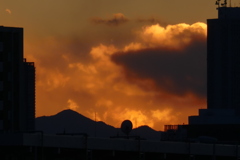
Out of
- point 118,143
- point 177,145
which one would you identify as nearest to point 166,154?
point 177,145

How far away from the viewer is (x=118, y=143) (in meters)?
82.9

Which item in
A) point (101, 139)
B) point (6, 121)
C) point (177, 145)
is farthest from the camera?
point (6, 121)

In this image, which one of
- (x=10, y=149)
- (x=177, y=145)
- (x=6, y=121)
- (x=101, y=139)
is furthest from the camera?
(x=6, y=121)

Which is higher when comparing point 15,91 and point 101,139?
point 15,91

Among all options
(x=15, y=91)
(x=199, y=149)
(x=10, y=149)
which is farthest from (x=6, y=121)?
(x=10, y=149)

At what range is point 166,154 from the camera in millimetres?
88125

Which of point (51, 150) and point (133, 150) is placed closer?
point (51, 150)

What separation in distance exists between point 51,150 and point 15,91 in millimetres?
96474

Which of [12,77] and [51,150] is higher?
[12,77]

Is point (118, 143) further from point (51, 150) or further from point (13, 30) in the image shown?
point (13, 30)

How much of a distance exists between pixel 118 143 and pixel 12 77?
312 ft

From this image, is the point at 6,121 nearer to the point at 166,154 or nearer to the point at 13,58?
the point at 13,58

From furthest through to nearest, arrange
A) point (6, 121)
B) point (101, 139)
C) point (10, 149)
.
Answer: point (6, 121) < point (101, 139) < point (10, 149)

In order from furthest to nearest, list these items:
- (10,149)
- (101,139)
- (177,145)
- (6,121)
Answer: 1. (6,121)
2. (177,145)
3. (101,139)
4. (10,149)
